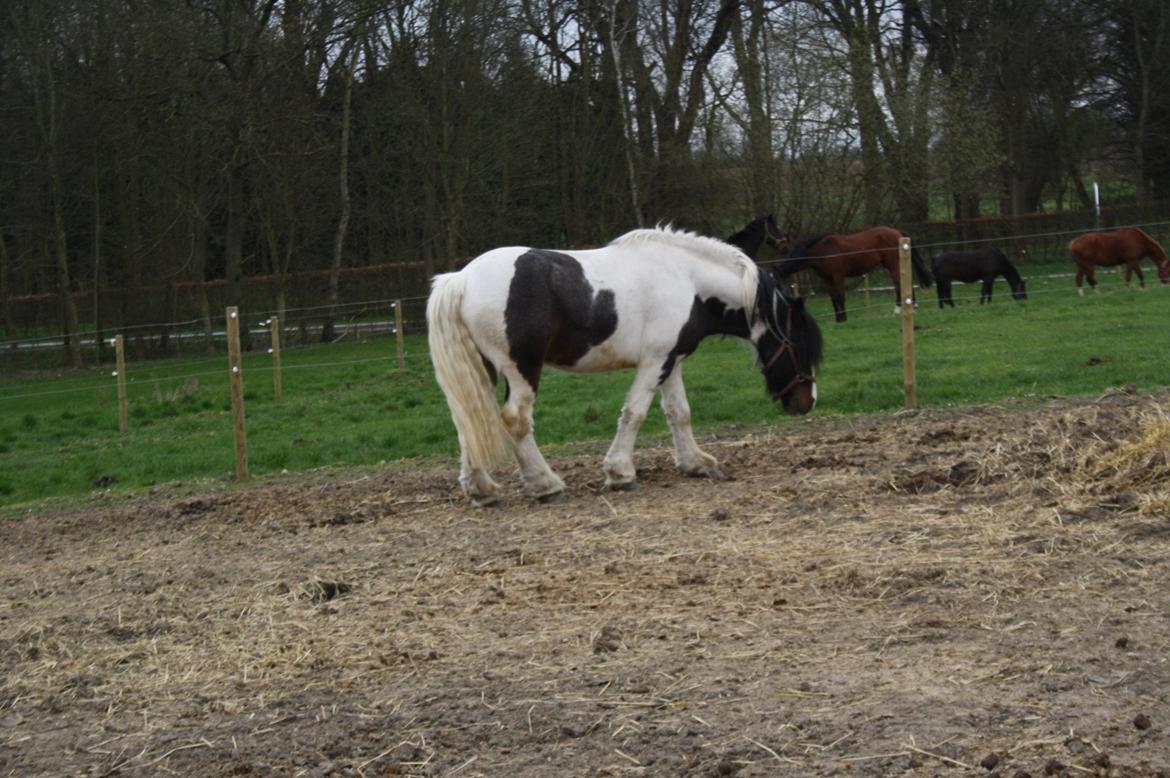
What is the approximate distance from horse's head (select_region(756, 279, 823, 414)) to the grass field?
1.72m

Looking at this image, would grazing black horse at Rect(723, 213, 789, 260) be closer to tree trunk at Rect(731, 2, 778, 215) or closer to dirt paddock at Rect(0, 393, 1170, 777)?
tree trunk at Rect(731, 2, 778, 215)

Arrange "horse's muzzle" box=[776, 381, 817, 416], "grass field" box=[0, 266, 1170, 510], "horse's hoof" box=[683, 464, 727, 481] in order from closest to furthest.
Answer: "horse's hoof" box=[683, 464, 727, 481], "horse's muzzle" box=[776, 381, 817, 416], "grass field" box=[0, 266, 1170, 510]

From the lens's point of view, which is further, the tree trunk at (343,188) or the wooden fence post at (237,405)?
the tree trunk at (343,188)

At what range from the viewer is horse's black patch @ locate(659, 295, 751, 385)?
8.72m

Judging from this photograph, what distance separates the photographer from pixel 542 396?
1493cm

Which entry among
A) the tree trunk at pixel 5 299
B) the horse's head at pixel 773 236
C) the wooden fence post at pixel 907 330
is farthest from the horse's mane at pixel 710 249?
the tree trunk at pixel 5 299

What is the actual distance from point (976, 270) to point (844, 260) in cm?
301

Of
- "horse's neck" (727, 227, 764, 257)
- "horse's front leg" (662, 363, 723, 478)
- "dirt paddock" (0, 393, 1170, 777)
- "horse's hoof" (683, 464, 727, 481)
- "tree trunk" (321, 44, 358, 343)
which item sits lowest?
"dirt paddock" (0, 393, 1170, 777)

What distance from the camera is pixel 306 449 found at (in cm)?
1238

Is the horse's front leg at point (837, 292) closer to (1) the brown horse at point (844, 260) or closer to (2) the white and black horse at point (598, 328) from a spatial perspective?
(1) the brown horse at point (844, 260)

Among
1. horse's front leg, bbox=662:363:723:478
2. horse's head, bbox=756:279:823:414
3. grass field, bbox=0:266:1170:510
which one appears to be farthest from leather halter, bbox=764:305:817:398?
grass field, bbox=0:266:1170:510

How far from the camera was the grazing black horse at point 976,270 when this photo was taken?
78.2ft

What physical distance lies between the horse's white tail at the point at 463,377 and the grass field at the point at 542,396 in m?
3.43

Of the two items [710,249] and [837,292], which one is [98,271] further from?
[710,249]
